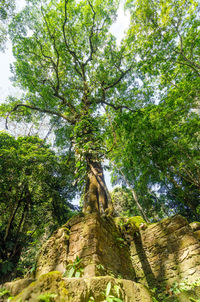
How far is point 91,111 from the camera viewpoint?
280 inches

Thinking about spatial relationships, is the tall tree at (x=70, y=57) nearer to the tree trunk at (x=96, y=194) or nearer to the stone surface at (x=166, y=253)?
the tree trunk at (x=96, y=194)

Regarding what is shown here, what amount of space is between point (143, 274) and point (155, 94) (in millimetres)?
10340

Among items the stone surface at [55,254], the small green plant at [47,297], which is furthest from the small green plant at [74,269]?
the small green plant at [47,297]

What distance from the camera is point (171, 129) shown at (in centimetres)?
775

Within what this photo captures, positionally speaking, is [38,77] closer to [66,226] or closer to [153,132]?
[153,132]

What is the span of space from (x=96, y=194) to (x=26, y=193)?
5169mm

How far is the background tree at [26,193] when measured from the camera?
7.31m

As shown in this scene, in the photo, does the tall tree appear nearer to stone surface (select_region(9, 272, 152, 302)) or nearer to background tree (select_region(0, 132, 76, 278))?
background tree (select_region(0, 132, 76, 278))

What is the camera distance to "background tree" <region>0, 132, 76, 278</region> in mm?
7309

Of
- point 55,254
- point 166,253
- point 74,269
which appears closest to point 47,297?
point 74,269

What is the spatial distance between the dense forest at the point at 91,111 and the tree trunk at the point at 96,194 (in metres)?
0.03

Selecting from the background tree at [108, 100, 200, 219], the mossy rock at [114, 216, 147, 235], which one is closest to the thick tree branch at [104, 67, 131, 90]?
the background tree at [108, 100, 200, 219]

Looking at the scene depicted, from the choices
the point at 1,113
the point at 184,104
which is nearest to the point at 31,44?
the point at 1,113

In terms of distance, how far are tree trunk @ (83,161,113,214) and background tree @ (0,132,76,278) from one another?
11.4 feet
